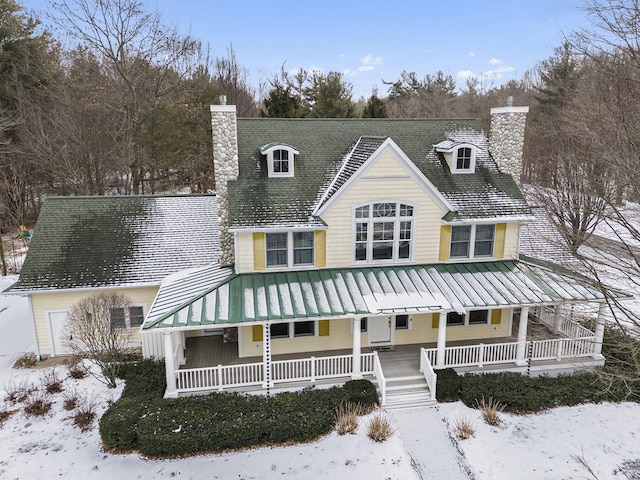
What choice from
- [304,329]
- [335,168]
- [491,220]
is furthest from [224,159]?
[491,220]

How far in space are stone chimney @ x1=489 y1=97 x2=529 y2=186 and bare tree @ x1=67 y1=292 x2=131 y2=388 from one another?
15.7m

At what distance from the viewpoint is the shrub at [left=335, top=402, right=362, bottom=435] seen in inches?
494

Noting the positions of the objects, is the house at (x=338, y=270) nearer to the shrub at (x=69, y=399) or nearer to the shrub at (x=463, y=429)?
the shrub at (x=463, y=429)

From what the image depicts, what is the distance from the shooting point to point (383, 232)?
16.1 meters

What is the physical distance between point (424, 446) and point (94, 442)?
9118 mm

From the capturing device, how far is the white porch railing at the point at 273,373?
14.0 m

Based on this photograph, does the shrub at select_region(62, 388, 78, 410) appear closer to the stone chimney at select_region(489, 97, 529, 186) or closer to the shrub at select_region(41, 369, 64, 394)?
the shrub at select_region(41, 369, 64, 394)

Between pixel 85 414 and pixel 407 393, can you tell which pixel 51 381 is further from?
pixel 407 393

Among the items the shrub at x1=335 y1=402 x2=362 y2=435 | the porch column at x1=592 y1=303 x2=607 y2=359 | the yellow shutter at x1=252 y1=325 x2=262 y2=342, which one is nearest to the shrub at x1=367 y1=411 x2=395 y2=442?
the shrub at x1=335 y1=402 x2=362 y2=435

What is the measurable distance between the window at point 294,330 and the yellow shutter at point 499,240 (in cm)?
749

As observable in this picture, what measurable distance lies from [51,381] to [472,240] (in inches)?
615

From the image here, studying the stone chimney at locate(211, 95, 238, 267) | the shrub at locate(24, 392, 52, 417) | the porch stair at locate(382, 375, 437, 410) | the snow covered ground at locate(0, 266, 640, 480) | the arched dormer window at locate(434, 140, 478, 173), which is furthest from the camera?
the arched dormer window at locate(434, 140, 478, 173)

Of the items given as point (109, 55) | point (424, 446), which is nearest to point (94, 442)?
point (424, 446)

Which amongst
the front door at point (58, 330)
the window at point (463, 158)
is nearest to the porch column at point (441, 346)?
the window at point (463, 158)
